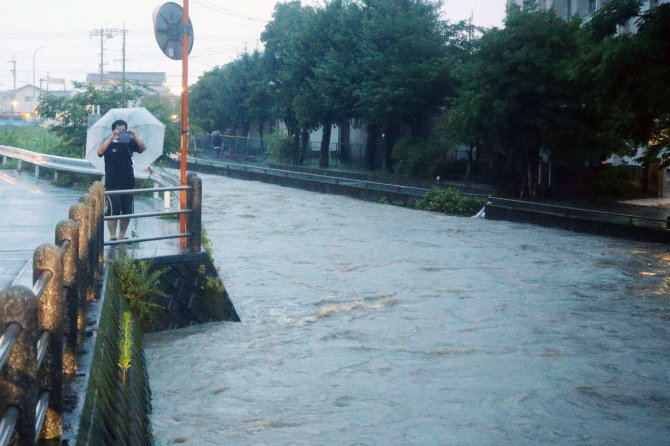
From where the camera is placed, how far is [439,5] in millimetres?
43375

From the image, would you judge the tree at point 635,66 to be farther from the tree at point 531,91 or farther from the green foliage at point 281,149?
the green foliage at point 281,149

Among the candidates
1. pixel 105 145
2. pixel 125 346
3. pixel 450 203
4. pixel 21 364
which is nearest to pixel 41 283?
pixel 21 364

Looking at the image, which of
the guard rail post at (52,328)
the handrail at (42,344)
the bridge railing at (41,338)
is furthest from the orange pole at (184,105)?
the handrail at (42,344)

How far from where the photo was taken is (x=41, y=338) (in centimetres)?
396

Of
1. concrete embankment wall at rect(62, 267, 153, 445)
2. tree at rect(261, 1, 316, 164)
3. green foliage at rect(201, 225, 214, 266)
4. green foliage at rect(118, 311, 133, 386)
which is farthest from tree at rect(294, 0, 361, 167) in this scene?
concrete embankment wall at rect(62, 267, 153, 445)

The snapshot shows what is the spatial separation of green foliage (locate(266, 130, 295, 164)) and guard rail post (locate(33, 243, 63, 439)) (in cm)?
5167

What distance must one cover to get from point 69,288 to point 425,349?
646 cm

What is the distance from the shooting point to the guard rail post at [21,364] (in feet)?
10.3

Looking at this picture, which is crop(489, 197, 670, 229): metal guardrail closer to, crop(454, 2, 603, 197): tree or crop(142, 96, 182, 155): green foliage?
crop(454, 2, 603, 197): tree

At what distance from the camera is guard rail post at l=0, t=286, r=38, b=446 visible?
312 centimetres

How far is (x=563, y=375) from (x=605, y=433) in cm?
182

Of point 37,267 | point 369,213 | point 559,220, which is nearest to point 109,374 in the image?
point 37,267

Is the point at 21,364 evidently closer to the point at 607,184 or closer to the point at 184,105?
the point at 184,105

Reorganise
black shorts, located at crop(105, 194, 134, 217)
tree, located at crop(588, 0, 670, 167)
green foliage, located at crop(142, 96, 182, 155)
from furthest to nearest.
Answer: green foliage, located at crop(142, 96, 182, 155)
tree, located at crop(588, 0, 670, 167)
black shorts, located at crop(105, 194, 134, 217)
